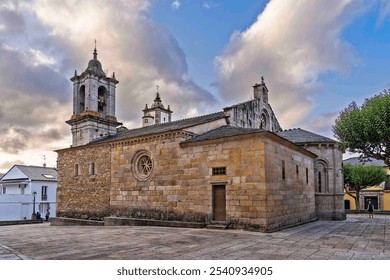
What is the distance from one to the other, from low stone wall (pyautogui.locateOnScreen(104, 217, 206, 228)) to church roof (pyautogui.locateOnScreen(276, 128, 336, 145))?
10623 millimetres

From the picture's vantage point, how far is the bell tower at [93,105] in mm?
26391

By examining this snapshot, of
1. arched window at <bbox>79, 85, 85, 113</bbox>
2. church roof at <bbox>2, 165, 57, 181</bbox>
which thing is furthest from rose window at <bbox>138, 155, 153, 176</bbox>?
church roof at <bbox>2, 165, 57, 181</bbox>

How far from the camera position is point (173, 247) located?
9.60 meters

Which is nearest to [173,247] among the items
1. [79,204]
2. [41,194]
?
[79,204]

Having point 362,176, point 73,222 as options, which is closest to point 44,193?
point 73,222

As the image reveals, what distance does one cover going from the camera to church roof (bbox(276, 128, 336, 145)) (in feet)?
73.0

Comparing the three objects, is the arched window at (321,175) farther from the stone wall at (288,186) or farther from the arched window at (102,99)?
the arched window at (102,99)

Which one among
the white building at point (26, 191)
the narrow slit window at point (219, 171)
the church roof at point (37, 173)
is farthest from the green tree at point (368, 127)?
the church roof at point (37, 173)

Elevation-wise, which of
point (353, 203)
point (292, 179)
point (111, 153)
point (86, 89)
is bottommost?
point (353, 203)

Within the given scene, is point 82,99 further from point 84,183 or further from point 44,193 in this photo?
point 44,193

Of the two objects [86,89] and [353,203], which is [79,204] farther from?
[353,203]

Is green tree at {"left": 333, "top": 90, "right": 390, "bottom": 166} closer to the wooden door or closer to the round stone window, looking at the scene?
the wooden door

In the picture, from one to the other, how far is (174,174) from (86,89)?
45.7 feet
